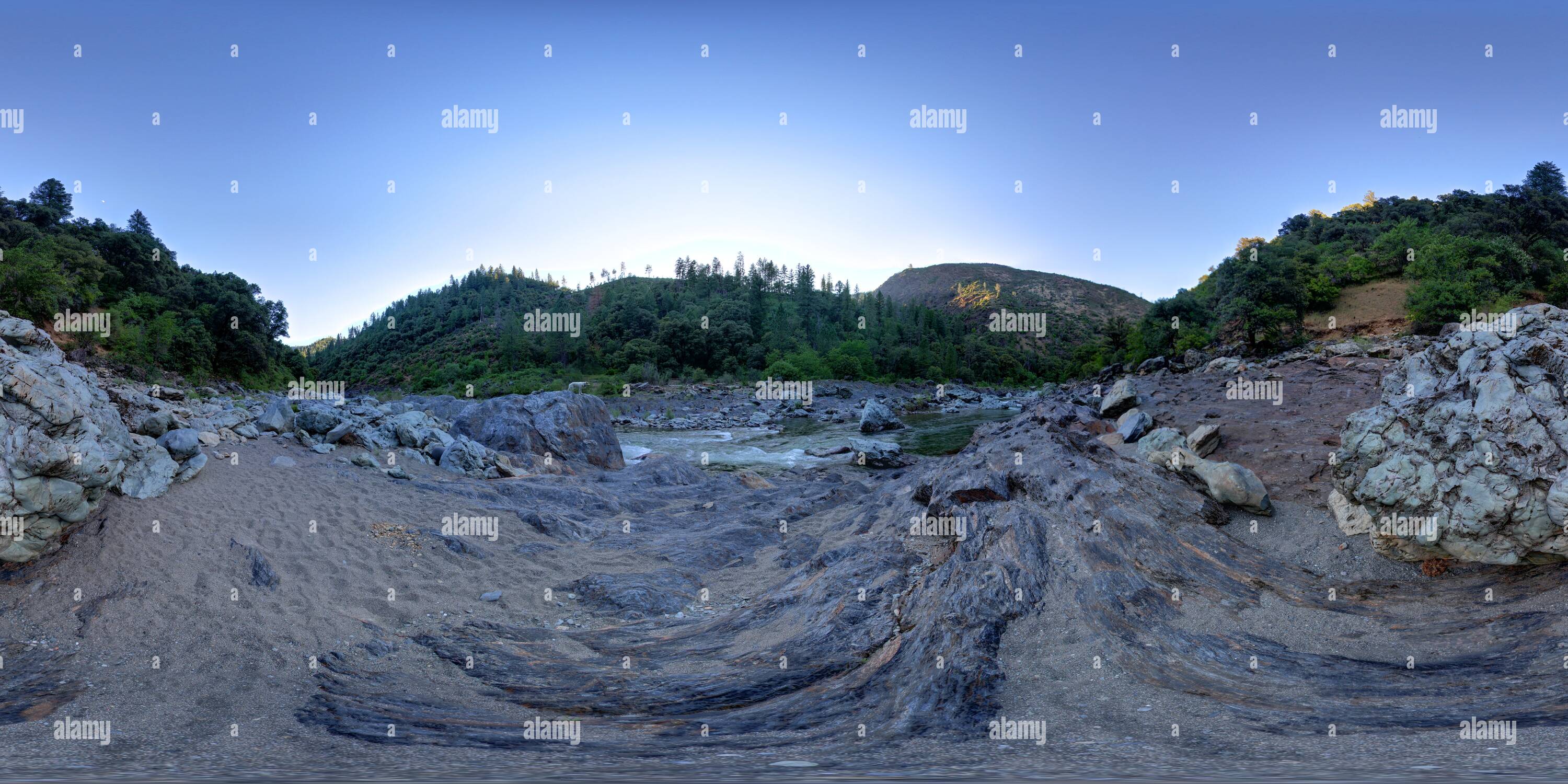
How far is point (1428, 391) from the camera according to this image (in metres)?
8.05

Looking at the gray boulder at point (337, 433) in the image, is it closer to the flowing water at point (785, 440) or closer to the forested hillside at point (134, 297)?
the flowing water at point (785, 440)

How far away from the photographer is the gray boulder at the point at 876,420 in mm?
37594

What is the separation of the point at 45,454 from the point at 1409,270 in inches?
1676

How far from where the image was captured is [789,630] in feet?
25.2

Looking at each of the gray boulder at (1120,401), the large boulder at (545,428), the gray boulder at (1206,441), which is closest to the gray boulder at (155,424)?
the large boulder at (545,428)

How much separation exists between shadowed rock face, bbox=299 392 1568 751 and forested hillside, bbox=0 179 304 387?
89.6ft

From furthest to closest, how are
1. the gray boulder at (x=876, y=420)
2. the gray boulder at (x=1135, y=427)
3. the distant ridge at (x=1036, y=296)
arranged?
the distant ridge at (x=1036, y=296) < the gray boulder at (x=876, y=420) < the gray boulder at (x=1135, y=427)

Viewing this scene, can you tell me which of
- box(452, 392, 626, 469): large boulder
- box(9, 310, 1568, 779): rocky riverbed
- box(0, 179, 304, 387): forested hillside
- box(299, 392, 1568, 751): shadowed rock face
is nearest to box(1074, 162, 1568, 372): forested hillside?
box(9, 310, 1568, 779): rocky riverbed

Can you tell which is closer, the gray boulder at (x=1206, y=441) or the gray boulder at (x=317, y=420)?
the gray boulder at (x=1206, y=441)

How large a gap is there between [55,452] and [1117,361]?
→ 186ft

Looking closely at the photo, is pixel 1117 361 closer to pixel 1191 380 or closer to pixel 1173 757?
pixel 1191 380

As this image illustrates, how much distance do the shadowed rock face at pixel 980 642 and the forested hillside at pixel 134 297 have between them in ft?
89.6

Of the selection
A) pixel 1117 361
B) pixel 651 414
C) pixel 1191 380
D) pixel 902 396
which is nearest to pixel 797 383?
pixel 902 396

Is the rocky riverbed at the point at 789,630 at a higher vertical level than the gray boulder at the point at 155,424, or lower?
lower
